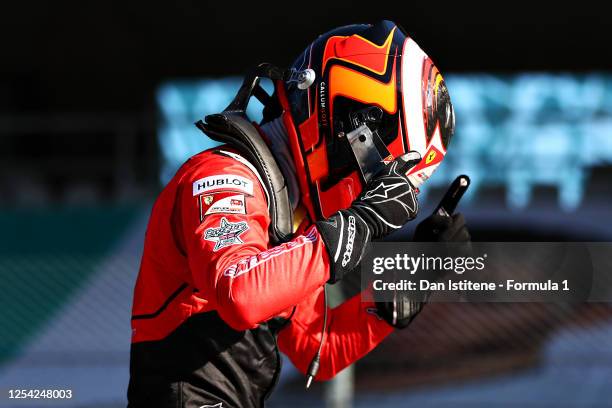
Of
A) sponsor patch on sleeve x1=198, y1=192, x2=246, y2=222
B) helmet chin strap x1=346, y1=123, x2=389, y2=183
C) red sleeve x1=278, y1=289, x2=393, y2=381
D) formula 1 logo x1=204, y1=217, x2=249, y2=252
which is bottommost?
red sleeve x1=278, y1=289, x2=393, y2=381

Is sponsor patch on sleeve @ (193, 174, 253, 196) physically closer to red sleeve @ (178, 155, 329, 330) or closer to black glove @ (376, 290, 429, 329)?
red sleeve @ (178, 155, 329, 330)

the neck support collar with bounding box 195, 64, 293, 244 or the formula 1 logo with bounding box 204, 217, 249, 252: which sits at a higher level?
the neck support collar with bounding box 195, 64, 293, 244

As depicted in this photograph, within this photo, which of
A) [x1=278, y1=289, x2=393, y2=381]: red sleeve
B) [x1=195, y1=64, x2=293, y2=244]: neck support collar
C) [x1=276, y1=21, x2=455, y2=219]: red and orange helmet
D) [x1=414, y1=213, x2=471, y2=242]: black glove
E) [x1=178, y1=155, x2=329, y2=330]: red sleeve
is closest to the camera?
[x1=178, y1=155, x2=329, y2=330]: red sleeve

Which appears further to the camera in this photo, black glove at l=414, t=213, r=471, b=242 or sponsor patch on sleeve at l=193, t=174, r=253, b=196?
black glove at l=414, t=213, r=471, b=242

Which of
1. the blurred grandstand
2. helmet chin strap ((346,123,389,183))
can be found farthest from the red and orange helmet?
the blurred grandstand

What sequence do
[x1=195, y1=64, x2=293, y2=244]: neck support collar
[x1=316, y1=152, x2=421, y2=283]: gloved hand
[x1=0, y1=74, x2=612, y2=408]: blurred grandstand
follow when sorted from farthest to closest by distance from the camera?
1. [x1=0, y1=74, x2=612, y2=408]: blurred grandstand
2. [x1=195, y1=64, x2=293, y2=244]: neck support collar
3. [x1=316, y1=152, x2=421, y2=283]: gloved hand

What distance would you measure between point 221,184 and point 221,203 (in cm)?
6

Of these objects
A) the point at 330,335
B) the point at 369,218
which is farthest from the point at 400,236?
the point at 369,218

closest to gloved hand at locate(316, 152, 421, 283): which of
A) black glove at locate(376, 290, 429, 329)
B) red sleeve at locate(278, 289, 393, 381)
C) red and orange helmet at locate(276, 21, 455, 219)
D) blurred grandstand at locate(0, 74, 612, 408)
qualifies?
red and orange helmet at locate(276, 21, 455, 219)

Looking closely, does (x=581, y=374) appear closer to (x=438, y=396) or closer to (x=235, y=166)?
(x=438, y=396)

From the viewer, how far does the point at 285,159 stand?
2.80 metres

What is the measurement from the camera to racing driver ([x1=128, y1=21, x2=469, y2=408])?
7.70 ft

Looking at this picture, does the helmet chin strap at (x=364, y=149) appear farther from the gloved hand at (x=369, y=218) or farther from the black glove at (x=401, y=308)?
the black glove at (x=401, y=308)

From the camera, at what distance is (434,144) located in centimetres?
278
